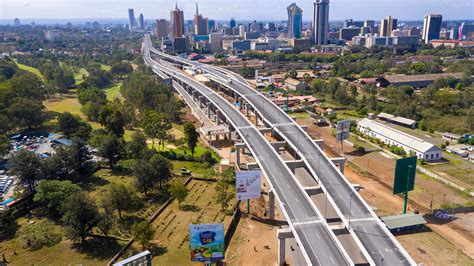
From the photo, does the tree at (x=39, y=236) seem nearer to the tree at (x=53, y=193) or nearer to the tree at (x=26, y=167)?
the tree at (x=53, y=193)

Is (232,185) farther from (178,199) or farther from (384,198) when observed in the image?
(384,198)

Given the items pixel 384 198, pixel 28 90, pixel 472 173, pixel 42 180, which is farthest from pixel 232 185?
pixel 28 90

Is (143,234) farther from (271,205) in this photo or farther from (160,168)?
(271,205)

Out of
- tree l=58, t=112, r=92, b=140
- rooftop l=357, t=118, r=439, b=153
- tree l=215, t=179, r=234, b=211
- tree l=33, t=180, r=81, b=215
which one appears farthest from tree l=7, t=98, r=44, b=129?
rooftop l=357, t=118, r=439, b=153

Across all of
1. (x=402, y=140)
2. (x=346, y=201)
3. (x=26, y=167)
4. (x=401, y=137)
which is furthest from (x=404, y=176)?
(x=26, y=167)

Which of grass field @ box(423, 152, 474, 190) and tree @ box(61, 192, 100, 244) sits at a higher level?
tree @ box(61, 192, 100, 244)

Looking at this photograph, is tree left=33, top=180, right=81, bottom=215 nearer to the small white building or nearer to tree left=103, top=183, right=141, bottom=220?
tree left=103, top=183, right=141, bottom=220
